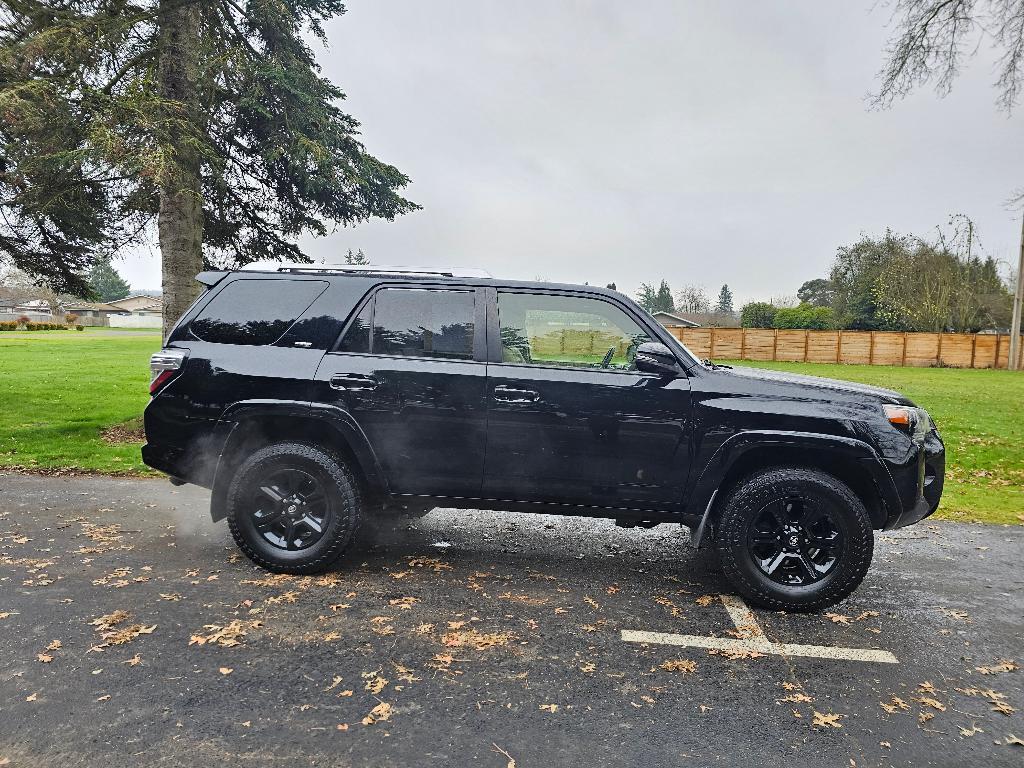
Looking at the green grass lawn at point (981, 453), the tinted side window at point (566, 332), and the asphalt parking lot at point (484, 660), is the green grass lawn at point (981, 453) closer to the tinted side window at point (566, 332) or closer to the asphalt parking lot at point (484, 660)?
the asphalt parking lot at point (484, 660)

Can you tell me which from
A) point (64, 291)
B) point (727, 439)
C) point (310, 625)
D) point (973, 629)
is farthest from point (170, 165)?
point (973, 629)

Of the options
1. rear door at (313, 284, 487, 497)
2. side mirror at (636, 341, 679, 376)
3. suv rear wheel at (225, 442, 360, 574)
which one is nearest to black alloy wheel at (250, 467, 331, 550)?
suv rear wheel at (225, 442, 360, 574)

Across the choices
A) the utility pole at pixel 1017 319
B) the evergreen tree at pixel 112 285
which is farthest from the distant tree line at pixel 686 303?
the evergreen tree at pixel 112 285

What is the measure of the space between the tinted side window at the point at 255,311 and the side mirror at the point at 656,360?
2149mm

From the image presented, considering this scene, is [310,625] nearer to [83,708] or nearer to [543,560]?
[83,708]

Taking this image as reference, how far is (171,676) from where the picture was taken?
2.93m

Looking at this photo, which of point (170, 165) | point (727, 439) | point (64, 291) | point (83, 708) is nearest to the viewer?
point (83, 708)

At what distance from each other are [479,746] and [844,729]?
1.52 meters

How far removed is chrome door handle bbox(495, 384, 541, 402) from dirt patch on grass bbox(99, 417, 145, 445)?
687cm

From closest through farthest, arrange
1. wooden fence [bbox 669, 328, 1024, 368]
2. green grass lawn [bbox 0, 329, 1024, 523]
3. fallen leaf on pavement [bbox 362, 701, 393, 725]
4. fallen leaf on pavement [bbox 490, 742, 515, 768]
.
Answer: fallen leaf on pavement [bbox 490, 742, 515, 768] < fallen leaf on pavement [bbox 362, 701, 393, 725] < green grass lawn [bbox 0, 329, 1024, 523] < wooden fence [bbox 669, 328, 1024, 368]

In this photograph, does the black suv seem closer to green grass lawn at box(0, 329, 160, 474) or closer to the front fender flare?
the front fender flare

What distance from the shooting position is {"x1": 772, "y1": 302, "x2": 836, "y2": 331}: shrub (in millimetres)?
57188

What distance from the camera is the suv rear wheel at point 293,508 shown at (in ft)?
13.5

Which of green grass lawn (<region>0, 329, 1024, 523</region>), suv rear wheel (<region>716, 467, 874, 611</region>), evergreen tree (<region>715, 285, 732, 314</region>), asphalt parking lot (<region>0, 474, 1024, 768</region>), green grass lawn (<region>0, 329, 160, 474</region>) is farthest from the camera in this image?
evergreen tree (<region>715, 285, 732, 314</region>)
